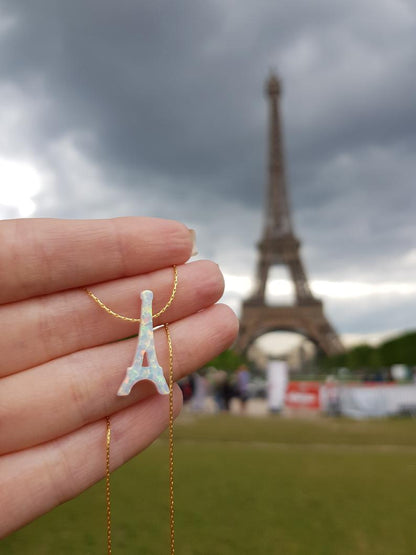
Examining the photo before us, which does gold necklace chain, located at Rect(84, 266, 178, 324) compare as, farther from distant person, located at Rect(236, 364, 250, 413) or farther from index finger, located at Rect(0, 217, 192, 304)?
distant person, located at Rect(236, 364, 250, 413)

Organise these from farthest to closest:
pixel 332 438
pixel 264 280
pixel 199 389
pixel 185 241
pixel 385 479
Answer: pixel 264 280 → pixel 199 389 → pixel 332 438 → pixel 385 479 → pixel 185 241

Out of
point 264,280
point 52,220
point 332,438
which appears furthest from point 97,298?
point 264,280

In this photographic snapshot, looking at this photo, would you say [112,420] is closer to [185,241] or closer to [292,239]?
[185,241]

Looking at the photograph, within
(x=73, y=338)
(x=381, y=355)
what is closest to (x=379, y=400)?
(x=73, y=338)

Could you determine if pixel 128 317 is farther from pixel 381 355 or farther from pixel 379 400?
pixel 381 355

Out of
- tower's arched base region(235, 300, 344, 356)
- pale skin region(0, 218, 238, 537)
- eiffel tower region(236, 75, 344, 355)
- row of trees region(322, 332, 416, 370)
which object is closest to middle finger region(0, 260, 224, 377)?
pale skin region(0, 218, 238, 537)

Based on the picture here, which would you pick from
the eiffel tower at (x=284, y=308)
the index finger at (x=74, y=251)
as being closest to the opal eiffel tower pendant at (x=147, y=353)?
the index finger at (x=74, y=251)
